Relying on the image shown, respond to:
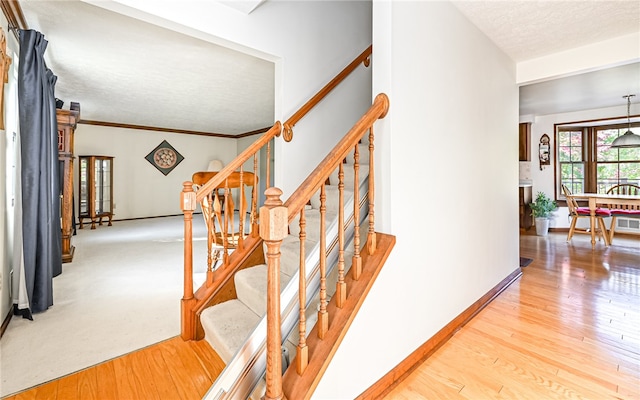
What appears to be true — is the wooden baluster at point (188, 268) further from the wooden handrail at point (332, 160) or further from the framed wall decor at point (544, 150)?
the framed wall decor at point (544, 150)

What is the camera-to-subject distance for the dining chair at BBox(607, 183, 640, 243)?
457 cm

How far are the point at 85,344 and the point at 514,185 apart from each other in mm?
3954

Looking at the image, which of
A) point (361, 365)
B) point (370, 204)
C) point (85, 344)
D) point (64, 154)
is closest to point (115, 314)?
point (85, 344)

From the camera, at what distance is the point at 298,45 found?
2701 mm

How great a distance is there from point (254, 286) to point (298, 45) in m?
2.06

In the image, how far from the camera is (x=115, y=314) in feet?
8.09

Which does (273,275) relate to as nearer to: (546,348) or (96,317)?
(546,348)

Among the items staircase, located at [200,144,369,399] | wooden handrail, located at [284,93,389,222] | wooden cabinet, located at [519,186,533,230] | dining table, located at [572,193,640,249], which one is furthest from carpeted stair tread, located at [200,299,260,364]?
wooden cabinet, located at [519,186,533,230]

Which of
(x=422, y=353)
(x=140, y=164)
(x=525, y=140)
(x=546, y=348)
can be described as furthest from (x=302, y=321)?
(x=140, y=164)

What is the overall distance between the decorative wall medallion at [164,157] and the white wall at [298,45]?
22.8 feet

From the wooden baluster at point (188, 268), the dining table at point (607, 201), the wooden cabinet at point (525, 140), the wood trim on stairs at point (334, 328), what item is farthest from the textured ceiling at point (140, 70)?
the dining table at point (607, 201)

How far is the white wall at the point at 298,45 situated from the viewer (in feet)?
6.72

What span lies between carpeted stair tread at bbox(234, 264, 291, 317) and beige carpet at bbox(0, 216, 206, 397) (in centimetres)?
61

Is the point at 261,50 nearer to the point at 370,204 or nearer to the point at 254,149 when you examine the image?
the point at 254,149
